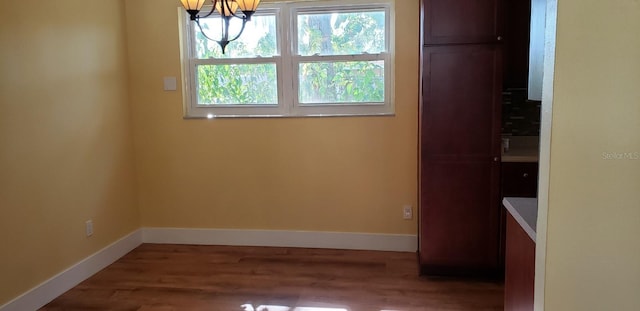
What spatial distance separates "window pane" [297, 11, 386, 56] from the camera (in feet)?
11.5

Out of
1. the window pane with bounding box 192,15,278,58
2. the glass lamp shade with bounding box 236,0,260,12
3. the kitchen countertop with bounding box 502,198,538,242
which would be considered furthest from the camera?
the window pane with bounding box 192,15,278,58

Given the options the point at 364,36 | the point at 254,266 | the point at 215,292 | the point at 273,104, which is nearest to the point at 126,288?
the point at 215,292

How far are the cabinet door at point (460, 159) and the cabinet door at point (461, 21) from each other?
59mm

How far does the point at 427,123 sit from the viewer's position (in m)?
2.98

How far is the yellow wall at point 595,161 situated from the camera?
113 centimetres

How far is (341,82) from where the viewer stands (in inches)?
142

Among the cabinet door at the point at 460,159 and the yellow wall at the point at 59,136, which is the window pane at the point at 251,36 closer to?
the yellow wall at the point at 59,136

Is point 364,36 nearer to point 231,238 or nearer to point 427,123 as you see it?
point 427,123

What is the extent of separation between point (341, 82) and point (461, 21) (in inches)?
42.1

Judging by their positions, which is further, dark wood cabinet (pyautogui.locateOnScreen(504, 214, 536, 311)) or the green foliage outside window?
the green foliage outside window

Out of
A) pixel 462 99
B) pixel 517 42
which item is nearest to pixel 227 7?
pixel 462 99

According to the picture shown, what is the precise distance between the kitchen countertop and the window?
1867 mm

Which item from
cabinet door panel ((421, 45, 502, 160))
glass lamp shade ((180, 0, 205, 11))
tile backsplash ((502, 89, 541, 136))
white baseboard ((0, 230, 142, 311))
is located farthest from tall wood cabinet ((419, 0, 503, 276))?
white baseboard ((0, 230, 142, 311))

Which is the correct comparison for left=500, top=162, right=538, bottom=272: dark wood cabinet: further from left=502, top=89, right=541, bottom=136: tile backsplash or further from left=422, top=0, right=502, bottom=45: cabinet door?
left=422, top=0, right=502, bottom=45: cabinet door
